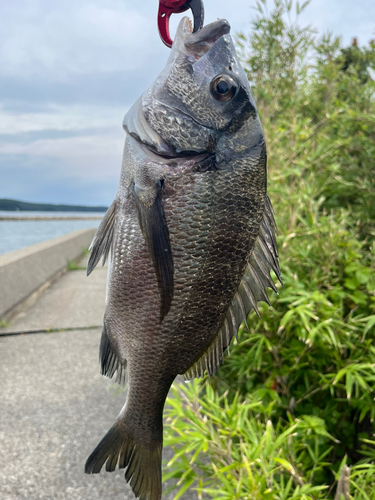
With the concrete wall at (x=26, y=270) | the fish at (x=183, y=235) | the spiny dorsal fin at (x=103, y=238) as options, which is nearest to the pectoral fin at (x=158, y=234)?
the fish at (x=183, y=235)

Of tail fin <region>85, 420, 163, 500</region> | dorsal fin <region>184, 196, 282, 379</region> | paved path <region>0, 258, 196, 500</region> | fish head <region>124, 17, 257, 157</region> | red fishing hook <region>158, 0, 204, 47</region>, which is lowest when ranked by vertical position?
paved path <region>0, 258, 196, 500</region>

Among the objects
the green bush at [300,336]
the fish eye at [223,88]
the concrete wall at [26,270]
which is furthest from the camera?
the concrete wall at [26,270]

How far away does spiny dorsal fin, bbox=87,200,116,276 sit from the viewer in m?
1.08

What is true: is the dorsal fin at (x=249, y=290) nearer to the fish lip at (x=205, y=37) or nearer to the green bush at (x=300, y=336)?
the fish lip at (x=205, y=37)

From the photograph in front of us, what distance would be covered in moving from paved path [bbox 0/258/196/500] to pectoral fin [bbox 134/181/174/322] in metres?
2.29

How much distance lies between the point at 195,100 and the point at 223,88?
0.08 meters

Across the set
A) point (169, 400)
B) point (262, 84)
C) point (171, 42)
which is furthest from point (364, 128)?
point (171, 42)

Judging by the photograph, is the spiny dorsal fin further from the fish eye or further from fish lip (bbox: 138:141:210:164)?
the fish eye

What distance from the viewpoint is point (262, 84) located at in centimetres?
346

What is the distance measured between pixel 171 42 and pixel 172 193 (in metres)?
0.38

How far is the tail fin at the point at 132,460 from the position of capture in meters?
0.97

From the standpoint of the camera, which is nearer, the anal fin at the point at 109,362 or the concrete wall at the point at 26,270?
the anal fin at the point at 109,362

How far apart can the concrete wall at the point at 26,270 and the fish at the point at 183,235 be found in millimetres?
4702

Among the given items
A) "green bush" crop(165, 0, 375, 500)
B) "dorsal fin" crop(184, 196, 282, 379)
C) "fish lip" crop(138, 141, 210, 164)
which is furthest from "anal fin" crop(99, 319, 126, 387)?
"green bush" crop(165, 0, 375, 500)
